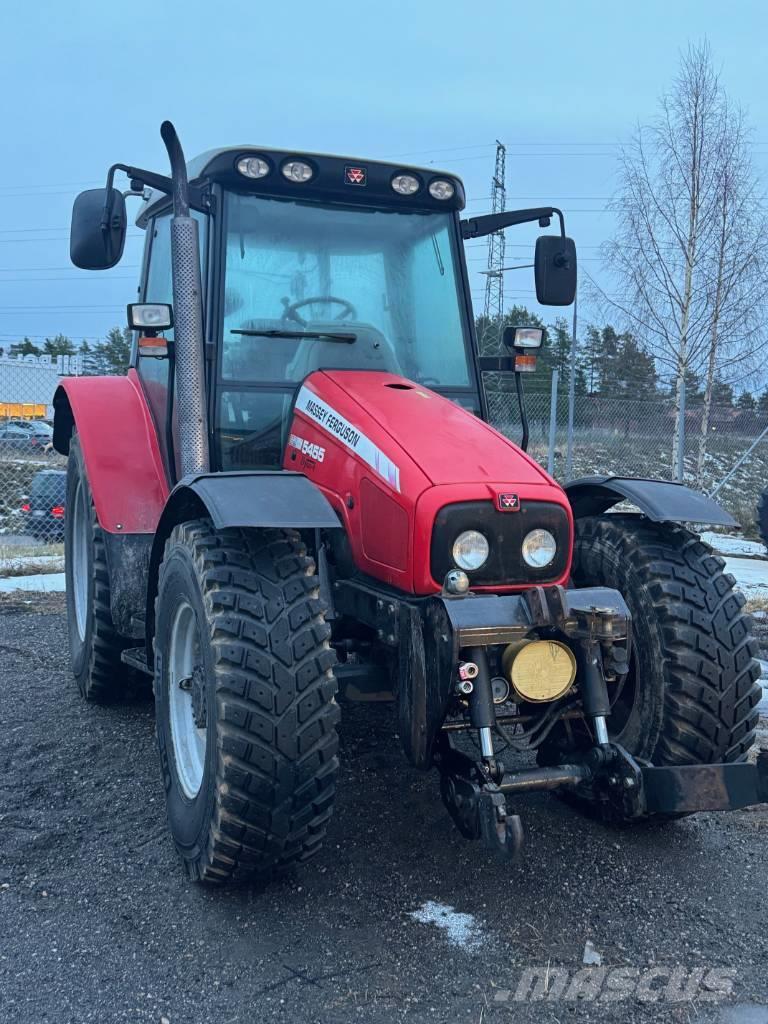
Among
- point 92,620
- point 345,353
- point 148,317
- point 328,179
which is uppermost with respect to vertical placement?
point 328,179

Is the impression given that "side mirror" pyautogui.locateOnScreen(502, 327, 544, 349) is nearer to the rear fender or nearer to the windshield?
the windshield

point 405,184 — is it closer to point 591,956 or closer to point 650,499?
point 650,499

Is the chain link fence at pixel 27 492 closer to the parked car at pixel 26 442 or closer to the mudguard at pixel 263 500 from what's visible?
the parked car at pixel 26 442

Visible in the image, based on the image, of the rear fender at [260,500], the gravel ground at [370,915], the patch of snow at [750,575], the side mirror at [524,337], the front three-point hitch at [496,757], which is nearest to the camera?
the gravel ground at [370,915]

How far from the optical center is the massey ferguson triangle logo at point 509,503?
10.7 feet

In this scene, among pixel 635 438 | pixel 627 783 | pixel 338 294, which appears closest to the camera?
pixel 627 783

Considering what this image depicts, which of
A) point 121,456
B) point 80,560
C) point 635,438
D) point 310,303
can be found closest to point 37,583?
point 80,560

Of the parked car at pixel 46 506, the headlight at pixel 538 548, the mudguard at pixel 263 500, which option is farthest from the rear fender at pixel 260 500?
the parked car at pixel 46 506

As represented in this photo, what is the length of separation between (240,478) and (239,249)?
3.89 ft

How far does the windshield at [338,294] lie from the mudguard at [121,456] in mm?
829

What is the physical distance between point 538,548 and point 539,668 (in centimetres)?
43

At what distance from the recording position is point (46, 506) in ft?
40.9

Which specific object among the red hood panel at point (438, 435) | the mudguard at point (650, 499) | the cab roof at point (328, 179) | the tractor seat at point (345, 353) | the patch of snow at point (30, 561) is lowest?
the patch of snow at point (30, 561)

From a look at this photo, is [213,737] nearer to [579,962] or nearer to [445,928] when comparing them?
[445,928]
